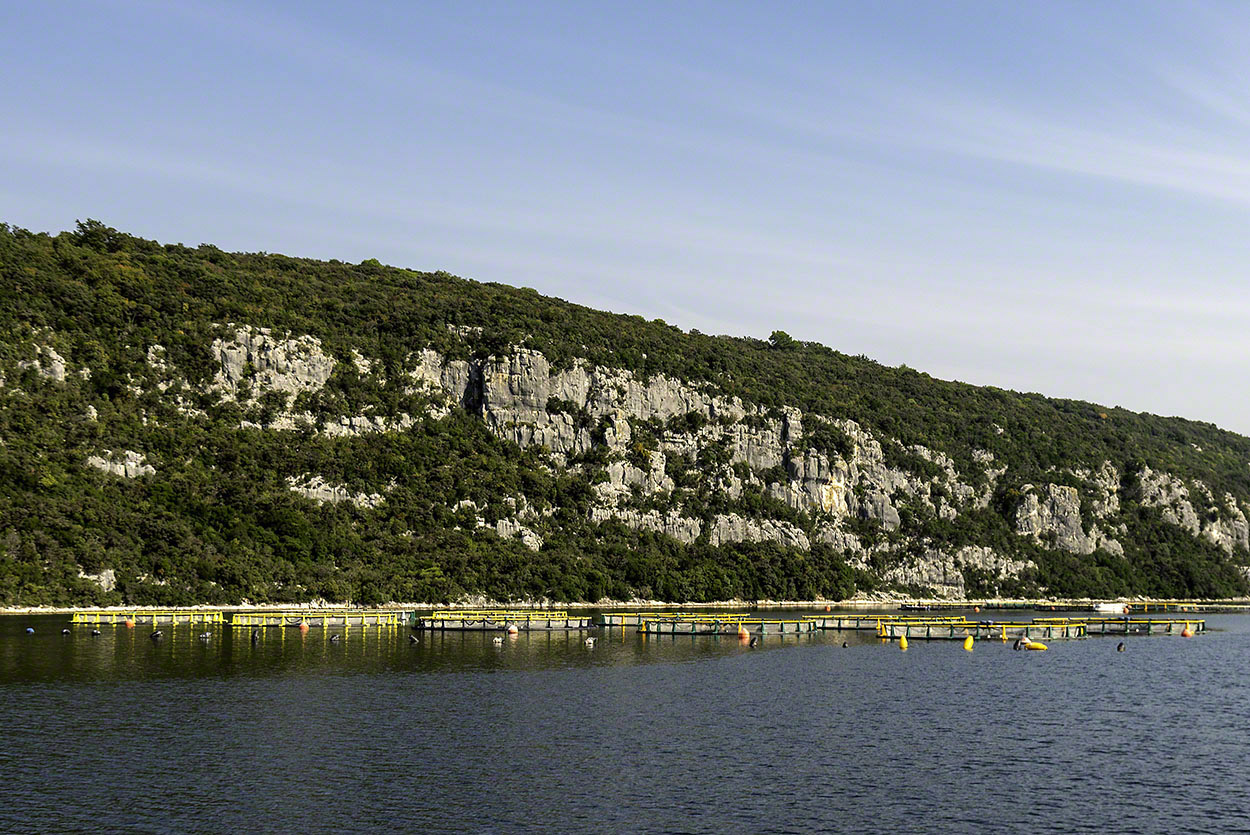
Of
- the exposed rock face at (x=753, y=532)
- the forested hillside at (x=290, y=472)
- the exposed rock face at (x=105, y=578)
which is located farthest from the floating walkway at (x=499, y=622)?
the exposed rock face at (x=753, y=532)

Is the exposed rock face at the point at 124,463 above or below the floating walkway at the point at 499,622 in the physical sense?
above

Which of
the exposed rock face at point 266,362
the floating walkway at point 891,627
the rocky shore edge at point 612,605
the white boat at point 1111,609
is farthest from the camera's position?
the exposed rock face at point 266,362

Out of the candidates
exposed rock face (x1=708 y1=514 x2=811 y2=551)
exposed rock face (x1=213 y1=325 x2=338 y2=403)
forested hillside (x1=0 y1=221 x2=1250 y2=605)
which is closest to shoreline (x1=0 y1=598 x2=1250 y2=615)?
forested hillside (x1=0 y1=221 x2=1250 y2=605)

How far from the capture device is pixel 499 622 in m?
120

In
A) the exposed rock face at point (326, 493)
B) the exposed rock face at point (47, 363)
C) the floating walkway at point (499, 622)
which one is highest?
the exposed rock face at point (47, 363)

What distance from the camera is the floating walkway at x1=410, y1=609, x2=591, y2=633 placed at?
118125mm

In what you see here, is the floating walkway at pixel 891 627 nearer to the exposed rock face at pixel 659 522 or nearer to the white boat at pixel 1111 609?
the white boat at pixel 1111 609

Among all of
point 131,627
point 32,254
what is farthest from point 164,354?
point 131,627

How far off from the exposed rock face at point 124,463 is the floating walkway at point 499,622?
1661 inches

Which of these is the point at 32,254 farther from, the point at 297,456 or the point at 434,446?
the point at 434,446

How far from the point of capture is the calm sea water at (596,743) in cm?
Answer: 4312

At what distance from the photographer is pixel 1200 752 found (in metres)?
57.5

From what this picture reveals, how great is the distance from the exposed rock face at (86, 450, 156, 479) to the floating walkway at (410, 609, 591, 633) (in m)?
42.2

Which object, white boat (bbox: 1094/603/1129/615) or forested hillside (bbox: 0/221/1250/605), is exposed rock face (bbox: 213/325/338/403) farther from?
white boat (bbox: 1094/603/1129/615)
